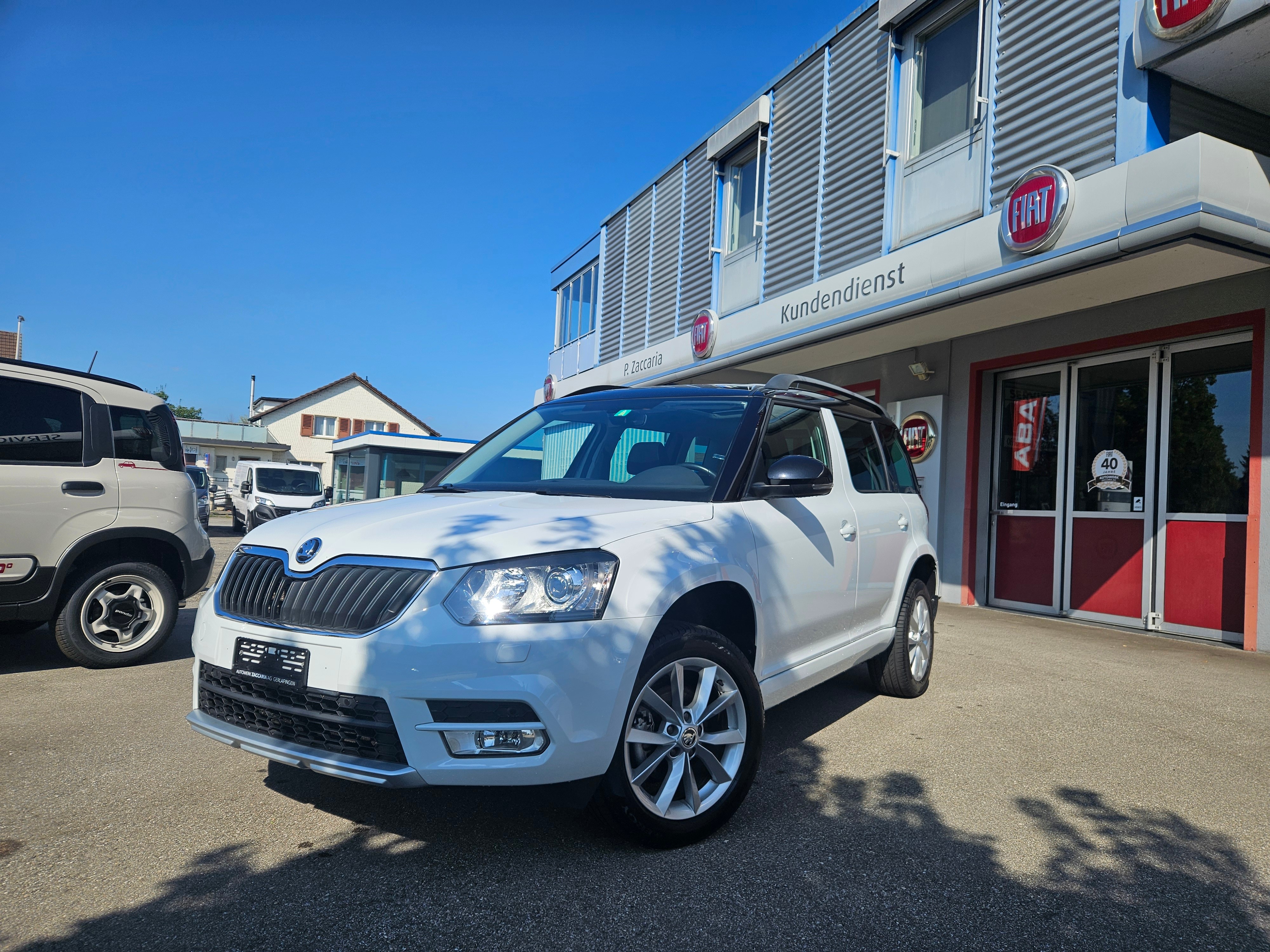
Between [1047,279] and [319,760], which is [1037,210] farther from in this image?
[319,760]

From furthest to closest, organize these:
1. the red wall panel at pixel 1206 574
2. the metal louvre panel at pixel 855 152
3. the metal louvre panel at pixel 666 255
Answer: the metal louvre panel at pixel 666 255, the metal louvre panel at pixel 855 152, the red wall panel at pixel 1206 574

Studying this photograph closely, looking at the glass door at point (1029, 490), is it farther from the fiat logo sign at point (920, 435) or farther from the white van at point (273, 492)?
the white van at point (273, 492)

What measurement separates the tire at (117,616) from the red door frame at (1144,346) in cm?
848

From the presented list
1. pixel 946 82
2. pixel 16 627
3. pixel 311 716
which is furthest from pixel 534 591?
pixel 946 82

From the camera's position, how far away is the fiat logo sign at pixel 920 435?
10.7 meters

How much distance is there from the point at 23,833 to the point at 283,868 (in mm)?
1041

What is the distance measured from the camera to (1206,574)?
7.84 m

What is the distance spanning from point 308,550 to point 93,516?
342 cm

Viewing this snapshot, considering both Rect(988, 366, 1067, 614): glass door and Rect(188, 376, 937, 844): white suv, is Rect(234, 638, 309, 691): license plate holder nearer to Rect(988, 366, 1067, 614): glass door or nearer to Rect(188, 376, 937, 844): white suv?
Rect(188, 376, 937, 844): white suv

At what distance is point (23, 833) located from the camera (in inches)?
116

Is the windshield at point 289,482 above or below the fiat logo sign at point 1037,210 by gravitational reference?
below

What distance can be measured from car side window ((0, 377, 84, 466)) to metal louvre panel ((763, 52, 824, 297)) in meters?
8.84

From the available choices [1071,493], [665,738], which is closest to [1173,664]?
[1071,493]

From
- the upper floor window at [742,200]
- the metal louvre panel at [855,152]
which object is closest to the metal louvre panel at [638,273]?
the upper floor window at [742,200]
